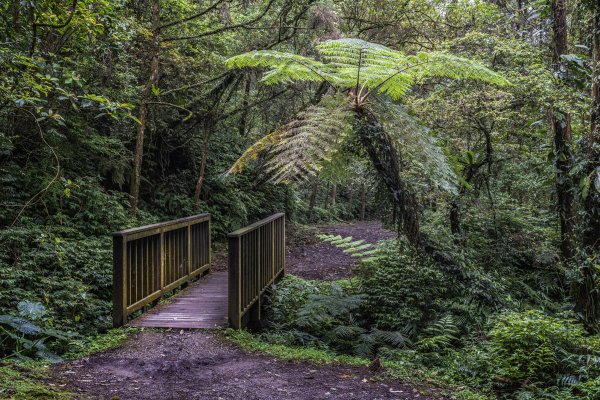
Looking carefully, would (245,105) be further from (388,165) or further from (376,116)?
(388,165)

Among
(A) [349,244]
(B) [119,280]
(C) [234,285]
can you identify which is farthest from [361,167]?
(B) [119,280]

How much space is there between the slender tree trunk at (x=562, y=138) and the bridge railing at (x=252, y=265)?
432cm

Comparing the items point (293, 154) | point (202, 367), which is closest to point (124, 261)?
point (202, 367)

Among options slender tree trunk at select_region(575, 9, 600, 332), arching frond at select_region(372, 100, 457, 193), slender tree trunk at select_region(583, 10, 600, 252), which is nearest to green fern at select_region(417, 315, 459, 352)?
slender tree trunk at select_region(575, 9, 600, 332)

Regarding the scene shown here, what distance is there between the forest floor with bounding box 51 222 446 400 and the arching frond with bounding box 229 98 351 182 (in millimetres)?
1685

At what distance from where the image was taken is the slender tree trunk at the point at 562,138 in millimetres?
6426

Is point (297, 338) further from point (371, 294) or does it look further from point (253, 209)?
point (253, 209)

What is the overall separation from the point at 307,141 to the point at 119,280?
2.53 meters

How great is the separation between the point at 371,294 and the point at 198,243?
9.69ft

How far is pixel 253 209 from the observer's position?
12734 millimetres

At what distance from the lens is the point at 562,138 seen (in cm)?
661

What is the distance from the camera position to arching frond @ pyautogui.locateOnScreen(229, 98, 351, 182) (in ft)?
13.3

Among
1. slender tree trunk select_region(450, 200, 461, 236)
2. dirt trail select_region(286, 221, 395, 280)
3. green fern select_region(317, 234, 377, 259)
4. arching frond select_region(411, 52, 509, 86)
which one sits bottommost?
dirt trail select_region(286, 221, 395, 280)

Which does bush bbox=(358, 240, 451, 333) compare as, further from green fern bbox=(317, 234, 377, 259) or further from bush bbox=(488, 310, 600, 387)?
bush bbox=(488, 310, 600, 387)
